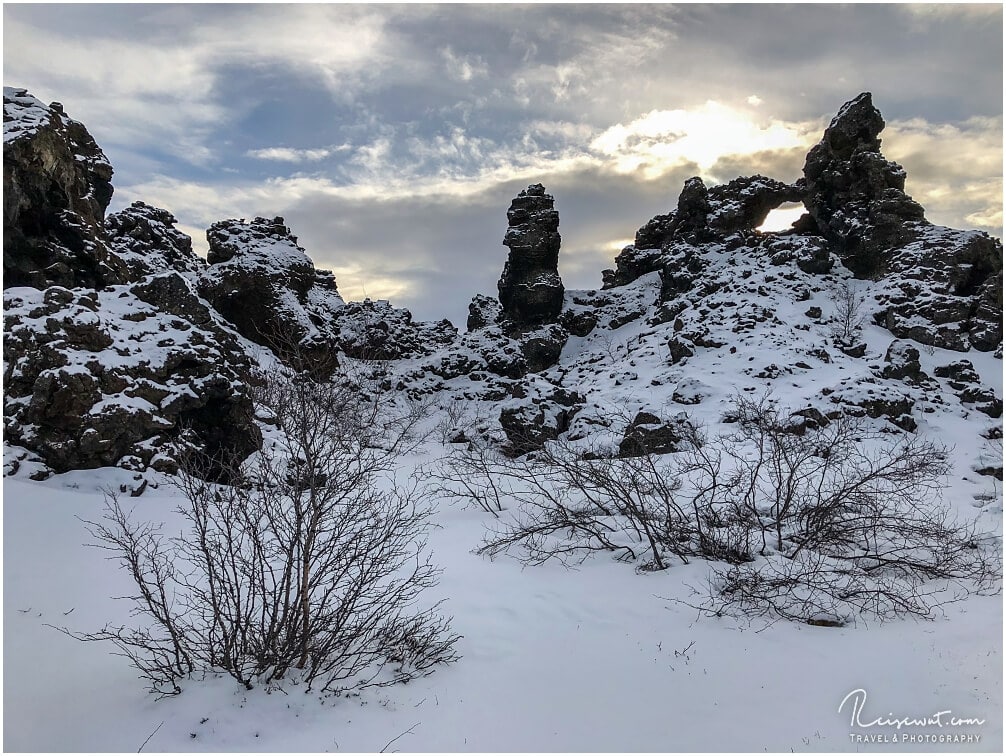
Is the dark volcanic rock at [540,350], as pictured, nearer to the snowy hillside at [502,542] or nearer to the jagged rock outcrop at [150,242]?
the snowy hillside at [502,542]

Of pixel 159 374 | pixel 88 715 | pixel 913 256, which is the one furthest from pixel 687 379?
pixel 88 715

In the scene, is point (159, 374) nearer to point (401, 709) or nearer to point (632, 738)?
point (401, 709)

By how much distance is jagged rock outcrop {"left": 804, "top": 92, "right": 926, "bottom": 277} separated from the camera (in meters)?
35.7

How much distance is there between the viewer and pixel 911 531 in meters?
10.4

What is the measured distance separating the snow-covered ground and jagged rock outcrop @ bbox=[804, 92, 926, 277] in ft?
109

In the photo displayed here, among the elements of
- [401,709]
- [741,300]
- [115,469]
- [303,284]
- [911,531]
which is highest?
[303,284]

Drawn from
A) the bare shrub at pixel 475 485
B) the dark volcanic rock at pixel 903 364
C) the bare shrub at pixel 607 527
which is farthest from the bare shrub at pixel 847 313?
the bare shrub at pixel 607 527

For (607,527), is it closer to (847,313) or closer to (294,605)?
(294,605)

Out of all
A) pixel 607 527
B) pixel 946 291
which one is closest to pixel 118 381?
pixel 607 527

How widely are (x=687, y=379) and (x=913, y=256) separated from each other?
1728 centimetres

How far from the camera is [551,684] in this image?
22.8 feet

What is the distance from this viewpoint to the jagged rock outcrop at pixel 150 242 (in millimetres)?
32531

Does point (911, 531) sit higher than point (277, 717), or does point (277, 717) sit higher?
point (911, 531)

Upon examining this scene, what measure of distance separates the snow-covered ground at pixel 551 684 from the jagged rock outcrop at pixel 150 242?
27915 millimetres
